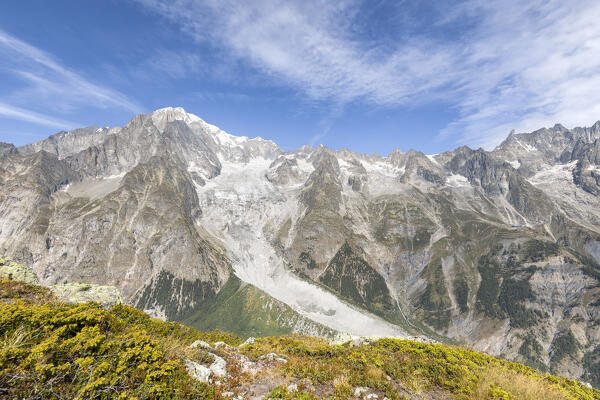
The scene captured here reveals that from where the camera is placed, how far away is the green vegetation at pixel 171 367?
27.8ft

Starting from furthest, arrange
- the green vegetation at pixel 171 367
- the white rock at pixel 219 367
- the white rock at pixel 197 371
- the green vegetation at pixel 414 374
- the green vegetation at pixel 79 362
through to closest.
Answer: the white rock at pixel 219 367 → the green vegetation at pixel 414 374 → the white rock at pixel 197 371 → the green vegetation at pixel 171 367 → the green vegetation at pixel 79 362

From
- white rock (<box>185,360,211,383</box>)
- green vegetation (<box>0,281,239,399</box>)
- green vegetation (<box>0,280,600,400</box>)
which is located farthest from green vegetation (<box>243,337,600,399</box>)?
green vegetation (<box>0,281,239,399</box>)

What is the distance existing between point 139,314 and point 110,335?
34.4 feet

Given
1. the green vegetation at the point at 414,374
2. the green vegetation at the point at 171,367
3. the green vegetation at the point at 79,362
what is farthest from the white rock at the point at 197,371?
the green vegetation at the point at 414,374

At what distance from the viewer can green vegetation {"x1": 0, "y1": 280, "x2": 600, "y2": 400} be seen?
27.8 ft

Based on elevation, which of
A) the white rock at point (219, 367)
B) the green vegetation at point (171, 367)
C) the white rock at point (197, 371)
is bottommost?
the white rock at point (219, 367)

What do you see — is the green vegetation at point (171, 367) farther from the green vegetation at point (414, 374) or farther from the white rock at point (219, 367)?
the white rock at point (219, 367)

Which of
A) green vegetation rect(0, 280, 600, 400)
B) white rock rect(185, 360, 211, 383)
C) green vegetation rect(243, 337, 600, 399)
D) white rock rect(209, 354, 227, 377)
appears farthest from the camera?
white rock rect(209, 354, 227, 377)

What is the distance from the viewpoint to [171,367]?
33.1ft

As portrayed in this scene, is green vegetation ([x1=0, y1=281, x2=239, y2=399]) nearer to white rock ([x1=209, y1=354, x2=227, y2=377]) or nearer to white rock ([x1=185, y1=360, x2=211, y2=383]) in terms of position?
white rock ([x1=185, y1=360, x2=211, y2=383])

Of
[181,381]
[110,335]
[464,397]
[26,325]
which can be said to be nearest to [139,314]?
[110,335]

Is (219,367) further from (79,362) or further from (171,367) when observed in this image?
(79,362)

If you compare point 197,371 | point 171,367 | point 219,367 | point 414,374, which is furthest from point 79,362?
point 414,374

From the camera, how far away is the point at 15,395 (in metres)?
7.43
